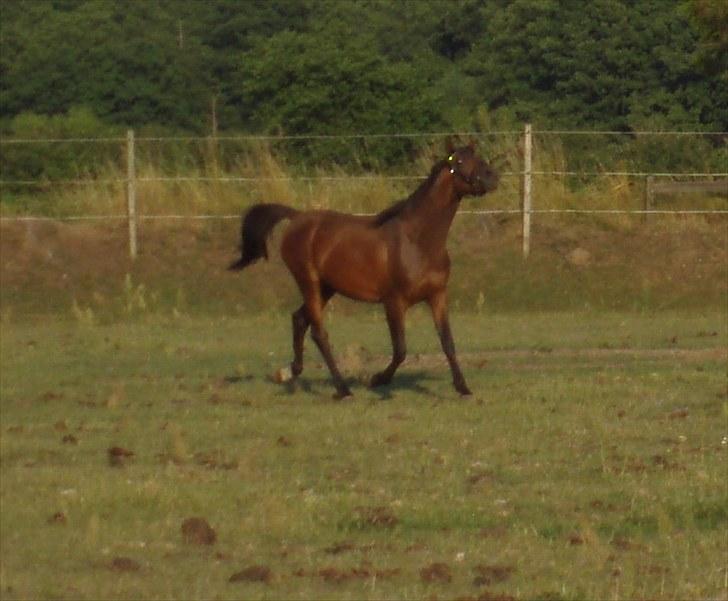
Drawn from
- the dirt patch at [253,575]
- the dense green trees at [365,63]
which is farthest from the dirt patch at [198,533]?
the dense green trees at [365,63]

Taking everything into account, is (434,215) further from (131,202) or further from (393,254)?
(131,202)

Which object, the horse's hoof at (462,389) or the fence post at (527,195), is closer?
the horse's hoof at (462,389)

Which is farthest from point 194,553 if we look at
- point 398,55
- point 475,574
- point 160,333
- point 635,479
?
point 398,55

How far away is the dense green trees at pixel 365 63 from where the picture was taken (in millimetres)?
37469

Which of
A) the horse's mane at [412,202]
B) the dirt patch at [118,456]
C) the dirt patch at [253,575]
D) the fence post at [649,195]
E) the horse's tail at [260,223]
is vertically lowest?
the dirt patch at [118,456]

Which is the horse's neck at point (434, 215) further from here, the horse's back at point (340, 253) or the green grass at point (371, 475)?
the green grass at point (371, 475)

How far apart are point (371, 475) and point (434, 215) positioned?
157 inches

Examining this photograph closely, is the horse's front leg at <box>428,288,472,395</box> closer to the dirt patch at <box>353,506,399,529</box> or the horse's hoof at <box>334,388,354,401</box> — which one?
the horse's hoof at <box>334,388,354,401</box>

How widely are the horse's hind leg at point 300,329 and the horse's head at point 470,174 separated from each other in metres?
1.52

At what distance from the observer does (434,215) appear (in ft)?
44.9

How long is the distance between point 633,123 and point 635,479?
31445 millimetres

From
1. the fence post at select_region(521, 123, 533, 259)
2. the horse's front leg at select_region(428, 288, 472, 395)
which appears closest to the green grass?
the horse's front leg at select_region(428, 288, 472, 395)

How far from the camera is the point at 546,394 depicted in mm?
13461

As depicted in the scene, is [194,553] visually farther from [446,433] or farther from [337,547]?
[446,433]
